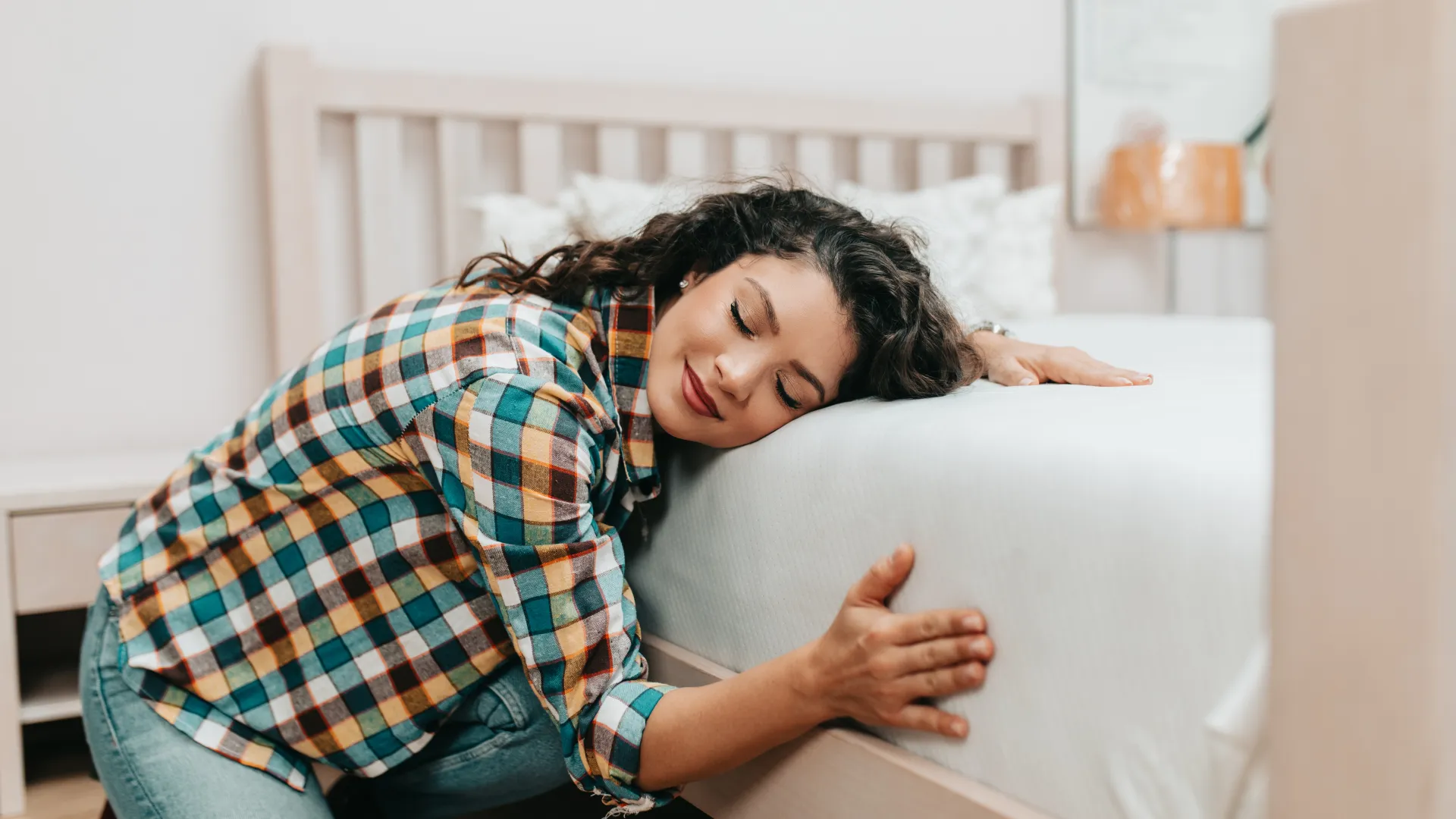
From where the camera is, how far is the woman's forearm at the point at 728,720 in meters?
0.75

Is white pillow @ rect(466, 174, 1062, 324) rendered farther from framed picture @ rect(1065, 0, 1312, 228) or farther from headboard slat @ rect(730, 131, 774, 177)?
framed picture @ rect(1065, 0, 1312, 228)

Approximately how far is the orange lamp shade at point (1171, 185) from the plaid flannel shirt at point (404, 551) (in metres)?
1.51

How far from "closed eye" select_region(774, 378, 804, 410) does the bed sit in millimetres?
34

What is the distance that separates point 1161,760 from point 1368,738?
136 mm

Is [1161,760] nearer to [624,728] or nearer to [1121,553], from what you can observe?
[1121,553]

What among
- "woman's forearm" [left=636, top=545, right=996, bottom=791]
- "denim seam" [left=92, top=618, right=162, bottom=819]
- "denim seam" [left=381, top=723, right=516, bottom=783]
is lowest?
"denim seam" [left=381, top=723, right=516, bottom=783]

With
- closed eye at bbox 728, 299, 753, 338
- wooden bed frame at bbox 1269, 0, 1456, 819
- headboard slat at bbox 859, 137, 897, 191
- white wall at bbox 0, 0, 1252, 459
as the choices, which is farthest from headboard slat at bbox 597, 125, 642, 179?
wooden bed frame at bbox 1269, 0, 1456, 819

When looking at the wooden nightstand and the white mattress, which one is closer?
the white mattress

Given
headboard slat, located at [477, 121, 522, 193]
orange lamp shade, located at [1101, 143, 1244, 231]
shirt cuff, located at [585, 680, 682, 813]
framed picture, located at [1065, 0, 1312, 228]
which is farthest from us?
framed picture, located at [1065, 0, 1312, 228]

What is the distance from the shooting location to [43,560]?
1333 millimetres

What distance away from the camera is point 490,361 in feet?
2.65

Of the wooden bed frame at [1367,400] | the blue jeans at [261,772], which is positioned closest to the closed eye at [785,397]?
the blue jeans at [261,772]

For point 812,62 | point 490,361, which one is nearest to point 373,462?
point 490,361

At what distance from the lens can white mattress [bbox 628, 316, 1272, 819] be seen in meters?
0.56
